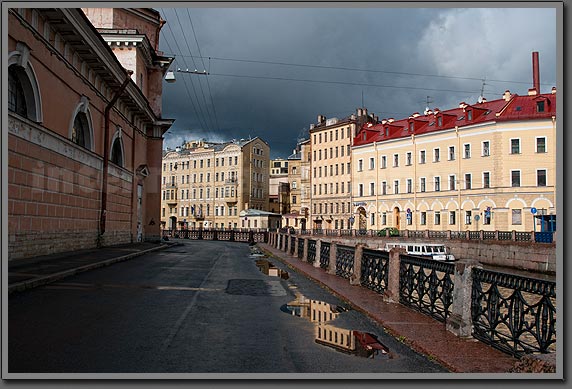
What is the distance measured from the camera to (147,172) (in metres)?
35.7

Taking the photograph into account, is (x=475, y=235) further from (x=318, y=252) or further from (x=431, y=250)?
(x=318, y=252)

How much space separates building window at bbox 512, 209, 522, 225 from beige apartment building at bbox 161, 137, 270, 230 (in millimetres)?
45809

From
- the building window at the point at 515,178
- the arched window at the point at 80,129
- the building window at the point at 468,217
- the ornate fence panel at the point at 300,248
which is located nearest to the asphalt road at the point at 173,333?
the arched window at the point at 80,129

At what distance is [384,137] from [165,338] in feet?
202

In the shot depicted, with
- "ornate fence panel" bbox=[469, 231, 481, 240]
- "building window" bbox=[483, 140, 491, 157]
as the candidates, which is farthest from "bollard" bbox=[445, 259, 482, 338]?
"building window" bbox=[483, 140, 491, 157]

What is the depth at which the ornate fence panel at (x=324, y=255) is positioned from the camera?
734 inches

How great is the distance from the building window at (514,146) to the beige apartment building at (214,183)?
4597 cm

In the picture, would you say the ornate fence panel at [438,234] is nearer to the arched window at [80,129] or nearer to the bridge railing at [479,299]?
the arched window at [80,129]

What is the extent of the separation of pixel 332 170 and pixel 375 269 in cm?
6530

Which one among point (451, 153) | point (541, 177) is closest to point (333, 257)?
point (541, 177)

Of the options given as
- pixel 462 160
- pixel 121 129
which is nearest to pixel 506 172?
pixel 462 160

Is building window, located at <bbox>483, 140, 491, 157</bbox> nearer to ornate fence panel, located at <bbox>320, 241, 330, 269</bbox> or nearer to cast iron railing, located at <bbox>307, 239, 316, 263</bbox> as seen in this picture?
cast iron railing, located at <bbox>307, 239, 316, 263</bbox>

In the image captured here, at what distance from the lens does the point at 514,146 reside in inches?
1955

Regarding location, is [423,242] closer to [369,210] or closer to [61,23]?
[369,210]
